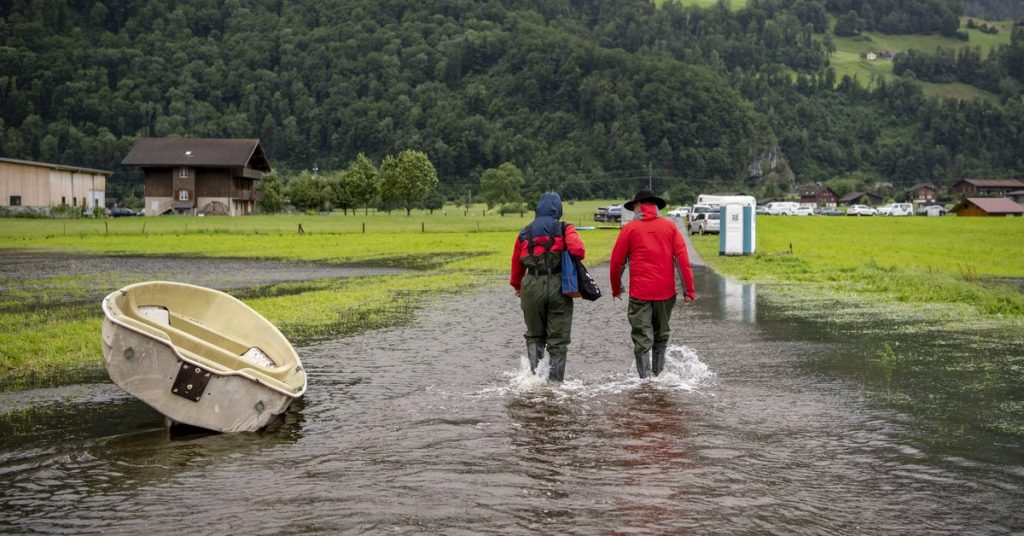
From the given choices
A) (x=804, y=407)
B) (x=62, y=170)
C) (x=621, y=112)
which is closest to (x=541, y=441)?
(x=804, y=407)

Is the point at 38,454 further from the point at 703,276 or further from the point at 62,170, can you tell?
the point at 62,170

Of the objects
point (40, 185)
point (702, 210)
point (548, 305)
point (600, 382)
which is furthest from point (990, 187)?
point (548, 305)

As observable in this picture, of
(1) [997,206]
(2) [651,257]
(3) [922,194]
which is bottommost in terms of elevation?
(1) [997,206]

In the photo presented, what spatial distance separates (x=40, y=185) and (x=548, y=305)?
3664 inches

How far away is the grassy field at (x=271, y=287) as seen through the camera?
13859mm

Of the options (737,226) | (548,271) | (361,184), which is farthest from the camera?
(361,184)

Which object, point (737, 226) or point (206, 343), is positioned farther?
point (737, 226)

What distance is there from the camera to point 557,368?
1081 centimetres

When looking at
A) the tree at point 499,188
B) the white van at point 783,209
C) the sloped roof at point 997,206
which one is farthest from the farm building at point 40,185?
the sloped roof at point 997,206

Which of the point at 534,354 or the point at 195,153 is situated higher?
the point at 195,153

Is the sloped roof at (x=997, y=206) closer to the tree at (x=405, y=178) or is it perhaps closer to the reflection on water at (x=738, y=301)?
the tree at (x=405, y=178)

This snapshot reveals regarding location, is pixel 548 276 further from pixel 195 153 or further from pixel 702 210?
pixel 195 153

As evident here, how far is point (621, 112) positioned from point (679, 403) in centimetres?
19269

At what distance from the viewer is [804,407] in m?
9.60
